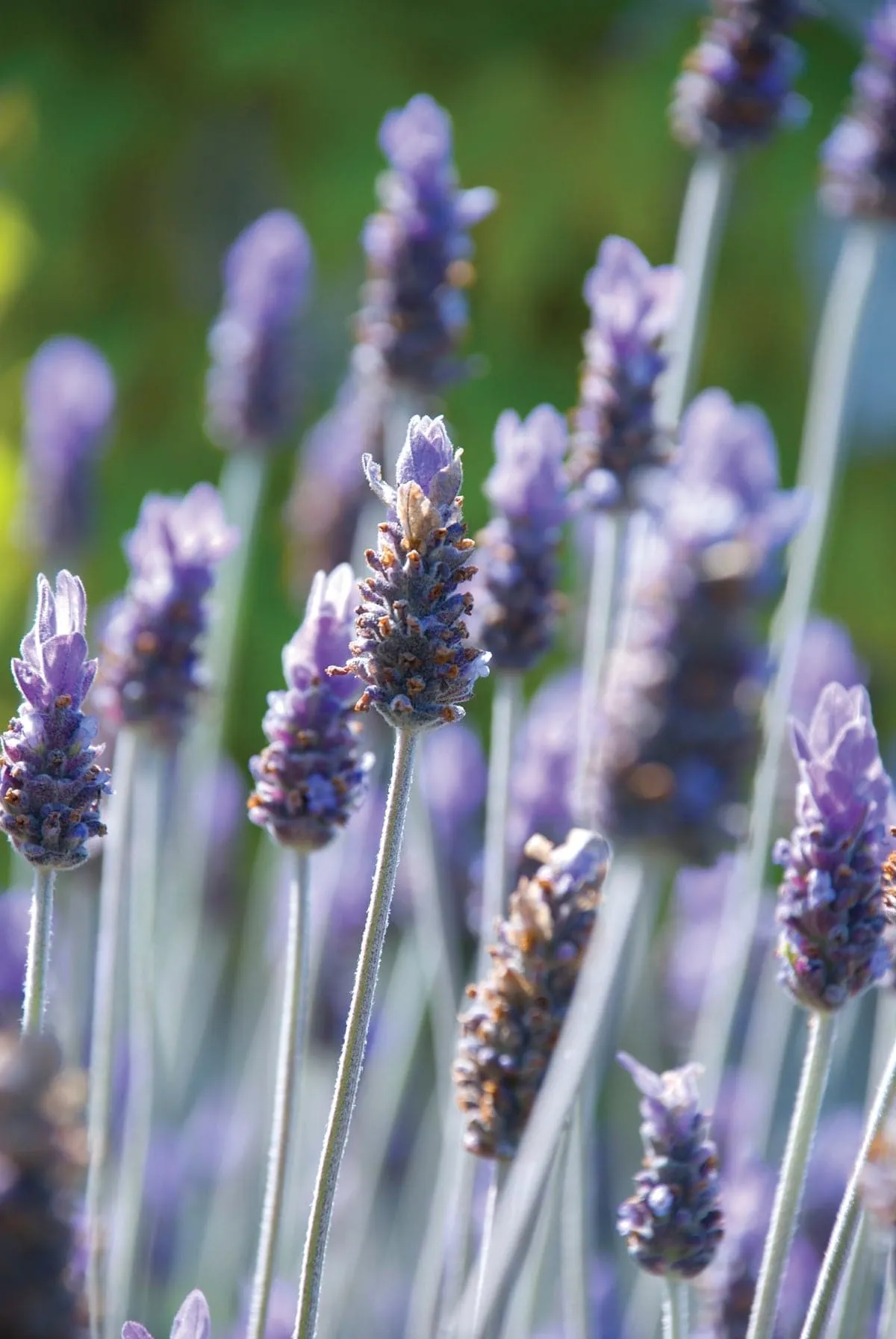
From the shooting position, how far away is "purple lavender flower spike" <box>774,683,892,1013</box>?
1.21 meters

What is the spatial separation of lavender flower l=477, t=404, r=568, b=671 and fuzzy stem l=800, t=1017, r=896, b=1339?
2.28ft

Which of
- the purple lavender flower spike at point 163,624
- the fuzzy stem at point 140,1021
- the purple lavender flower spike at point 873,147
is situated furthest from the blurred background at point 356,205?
the purple lavender flower spike at point 163,624

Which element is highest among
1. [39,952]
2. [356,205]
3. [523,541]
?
[356,205]

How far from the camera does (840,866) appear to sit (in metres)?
1.21

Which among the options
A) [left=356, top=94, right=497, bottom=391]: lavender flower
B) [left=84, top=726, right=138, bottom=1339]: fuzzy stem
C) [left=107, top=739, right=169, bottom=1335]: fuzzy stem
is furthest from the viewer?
[left=356, top=94, right=497, bottom=391]: lavender flower

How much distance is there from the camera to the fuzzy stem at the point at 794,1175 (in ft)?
3.99

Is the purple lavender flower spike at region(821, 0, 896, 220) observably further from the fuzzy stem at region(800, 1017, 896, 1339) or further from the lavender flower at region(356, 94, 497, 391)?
the fuzzy stem at region(800, 1017, 896, 1339)

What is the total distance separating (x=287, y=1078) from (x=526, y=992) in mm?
201

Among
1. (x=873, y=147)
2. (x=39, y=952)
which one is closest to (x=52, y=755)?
(x=39, y=952)

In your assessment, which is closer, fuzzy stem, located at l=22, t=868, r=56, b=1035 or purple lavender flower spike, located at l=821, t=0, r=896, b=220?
fuzzy stem, located at l=22, t=868, r=56, b=1035

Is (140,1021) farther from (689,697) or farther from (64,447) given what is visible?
(64,447)

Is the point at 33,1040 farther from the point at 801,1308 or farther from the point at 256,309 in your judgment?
the point at 256,309

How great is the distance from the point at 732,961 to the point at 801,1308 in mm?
438

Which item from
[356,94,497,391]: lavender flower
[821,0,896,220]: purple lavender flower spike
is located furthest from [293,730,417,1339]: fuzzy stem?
[821,0,896,220]: purple lavender flower spike
